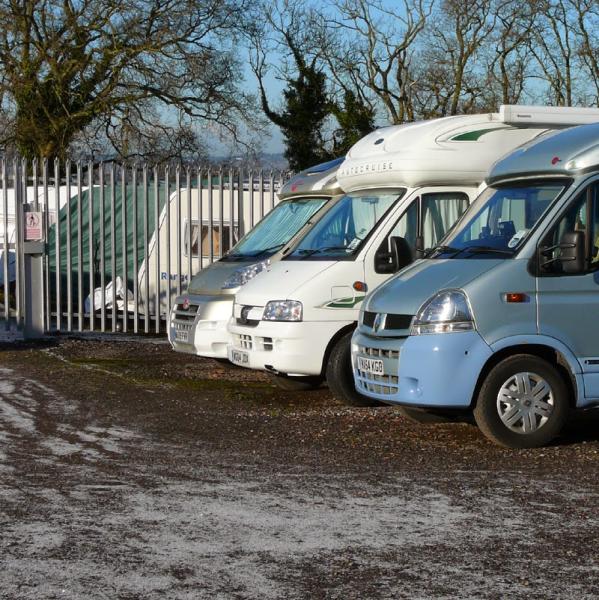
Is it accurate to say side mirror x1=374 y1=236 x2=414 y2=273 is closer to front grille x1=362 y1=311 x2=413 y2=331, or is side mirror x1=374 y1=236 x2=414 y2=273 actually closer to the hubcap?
front grille x1=362 y1=311 x2=413 y2=331

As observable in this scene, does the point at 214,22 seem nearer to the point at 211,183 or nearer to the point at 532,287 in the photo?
the point at 211,183

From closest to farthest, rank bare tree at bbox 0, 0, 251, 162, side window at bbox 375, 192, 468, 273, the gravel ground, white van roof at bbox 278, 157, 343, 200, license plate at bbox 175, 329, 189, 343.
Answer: the gravel ground, side window at bbox 375, 192, 468, 273, white van roof at bbox 278, 157, 343, 200, license plate at bbox 175, 329, 189, 343, bare tree at bbox 0, 0, 251, 162

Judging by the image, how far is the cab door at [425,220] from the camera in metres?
11.9

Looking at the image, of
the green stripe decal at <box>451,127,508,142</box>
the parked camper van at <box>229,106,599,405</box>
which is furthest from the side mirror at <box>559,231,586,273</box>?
the green stripe decal at <box>451,127,508,142</box>

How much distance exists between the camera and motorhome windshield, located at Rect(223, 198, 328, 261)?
14086 mm

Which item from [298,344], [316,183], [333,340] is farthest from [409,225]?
[316,183]

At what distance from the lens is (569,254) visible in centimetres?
927

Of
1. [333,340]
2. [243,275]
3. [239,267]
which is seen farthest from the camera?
[239,267]

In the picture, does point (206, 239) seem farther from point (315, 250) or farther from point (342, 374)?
point (342, 374)

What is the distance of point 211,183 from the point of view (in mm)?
18625

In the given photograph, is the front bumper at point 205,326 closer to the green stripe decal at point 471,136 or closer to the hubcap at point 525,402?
the green stripe decal at point 471,136

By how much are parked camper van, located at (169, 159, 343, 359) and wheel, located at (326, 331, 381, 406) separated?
169 centimetres

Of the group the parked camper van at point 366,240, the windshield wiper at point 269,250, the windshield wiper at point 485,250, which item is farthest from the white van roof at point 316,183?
the windshield wiper at point 485,250

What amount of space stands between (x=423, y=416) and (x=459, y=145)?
2.78 metres
